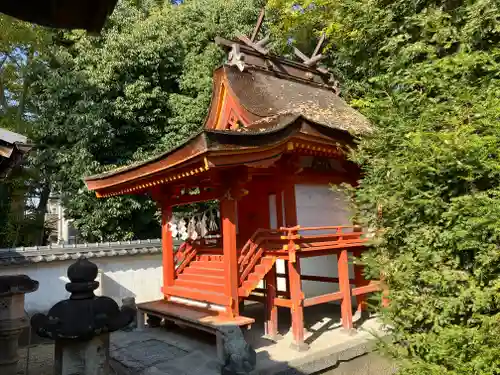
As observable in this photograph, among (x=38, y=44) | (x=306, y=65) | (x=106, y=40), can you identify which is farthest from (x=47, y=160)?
(x=306, y=65)

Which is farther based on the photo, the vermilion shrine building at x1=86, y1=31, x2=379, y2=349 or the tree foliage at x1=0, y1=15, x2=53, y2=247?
the tree foliage at x1=0, y1=15, x2=53, y2=247

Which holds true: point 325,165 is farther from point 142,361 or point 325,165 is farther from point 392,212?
point 142,361

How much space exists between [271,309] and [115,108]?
30.0 ft

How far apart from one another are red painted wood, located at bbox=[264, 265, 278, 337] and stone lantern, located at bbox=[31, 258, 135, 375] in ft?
15.0

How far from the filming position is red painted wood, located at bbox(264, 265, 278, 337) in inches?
284

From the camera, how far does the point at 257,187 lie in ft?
26.4

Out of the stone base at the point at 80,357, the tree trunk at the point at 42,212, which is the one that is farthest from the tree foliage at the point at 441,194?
the tree trunk at the point at 42,212

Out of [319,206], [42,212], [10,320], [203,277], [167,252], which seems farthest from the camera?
[42,212]

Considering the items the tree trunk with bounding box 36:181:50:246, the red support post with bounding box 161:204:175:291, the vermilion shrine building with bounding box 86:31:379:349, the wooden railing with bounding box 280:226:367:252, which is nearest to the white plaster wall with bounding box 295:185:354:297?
the vermilion shrine building with bounding box 86:31:379:349

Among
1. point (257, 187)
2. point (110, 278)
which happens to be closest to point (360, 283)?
point (257, 187)

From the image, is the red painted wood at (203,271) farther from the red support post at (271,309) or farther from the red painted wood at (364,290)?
the red painted wood at (364,290)

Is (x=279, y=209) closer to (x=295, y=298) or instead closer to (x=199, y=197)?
(x=199, y=197)

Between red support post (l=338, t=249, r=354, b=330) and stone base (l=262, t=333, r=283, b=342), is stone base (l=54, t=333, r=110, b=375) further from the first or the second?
red support post (l=338, t=249, r=354, b=330)

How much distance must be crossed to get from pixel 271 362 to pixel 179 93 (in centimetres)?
1214
